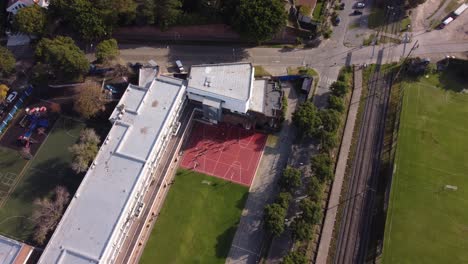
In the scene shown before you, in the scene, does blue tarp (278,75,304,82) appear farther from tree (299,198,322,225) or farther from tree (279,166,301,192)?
tree (299,198,322,225)

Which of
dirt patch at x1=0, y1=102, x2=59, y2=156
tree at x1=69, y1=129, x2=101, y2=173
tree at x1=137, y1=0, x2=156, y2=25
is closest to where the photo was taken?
tree at x1=69, y1=129, x2=101, y2=173

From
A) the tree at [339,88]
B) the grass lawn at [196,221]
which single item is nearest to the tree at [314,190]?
the grass lawn at [196,221]

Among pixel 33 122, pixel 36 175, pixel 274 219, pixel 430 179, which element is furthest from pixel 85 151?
pixel 430 179

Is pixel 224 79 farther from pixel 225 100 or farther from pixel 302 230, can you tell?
pixel 302 230

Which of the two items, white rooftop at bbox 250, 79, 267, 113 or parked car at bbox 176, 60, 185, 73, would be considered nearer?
white rooftop at bbox 250, 79, 267, 113

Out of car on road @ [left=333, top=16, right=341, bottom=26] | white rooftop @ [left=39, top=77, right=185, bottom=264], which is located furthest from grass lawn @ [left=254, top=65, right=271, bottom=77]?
car on road @ [left=333, top=16, right=341, bottom=26]

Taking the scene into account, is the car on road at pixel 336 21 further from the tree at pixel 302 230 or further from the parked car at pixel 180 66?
the tree at pixel 302 230
